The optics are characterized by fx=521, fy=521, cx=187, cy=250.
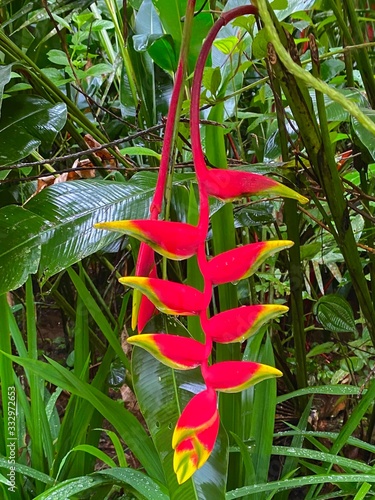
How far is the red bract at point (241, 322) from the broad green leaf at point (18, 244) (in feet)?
0.77

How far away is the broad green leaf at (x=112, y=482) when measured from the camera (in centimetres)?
56

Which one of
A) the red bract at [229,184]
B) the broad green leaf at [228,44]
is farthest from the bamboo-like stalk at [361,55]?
the red bract at [229,184]

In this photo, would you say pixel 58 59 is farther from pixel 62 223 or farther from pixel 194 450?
pixel 194 450

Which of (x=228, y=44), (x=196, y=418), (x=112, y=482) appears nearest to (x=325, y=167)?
(x=228, y=44)

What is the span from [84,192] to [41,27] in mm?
487

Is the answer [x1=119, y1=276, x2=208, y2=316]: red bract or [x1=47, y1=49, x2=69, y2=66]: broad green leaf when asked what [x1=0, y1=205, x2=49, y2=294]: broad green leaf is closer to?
[x1=119, y1=276, x2=208, y2=316]: red bract

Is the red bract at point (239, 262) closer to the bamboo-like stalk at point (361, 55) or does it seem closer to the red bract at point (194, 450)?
the red bract at point (194, 450)

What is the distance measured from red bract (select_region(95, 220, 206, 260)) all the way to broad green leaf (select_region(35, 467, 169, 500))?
42 cm

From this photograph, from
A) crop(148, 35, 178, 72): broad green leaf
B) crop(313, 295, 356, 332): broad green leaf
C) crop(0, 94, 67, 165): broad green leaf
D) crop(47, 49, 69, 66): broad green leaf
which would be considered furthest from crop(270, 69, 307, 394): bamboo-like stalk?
crop(47, 49, 69, 66): broad green leaf

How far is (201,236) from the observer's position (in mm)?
229

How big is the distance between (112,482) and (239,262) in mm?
498

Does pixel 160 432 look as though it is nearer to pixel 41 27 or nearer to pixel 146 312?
pixel 146 312

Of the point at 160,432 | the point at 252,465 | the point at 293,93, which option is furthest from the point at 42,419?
the point at 293,93

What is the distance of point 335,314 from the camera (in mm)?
696
